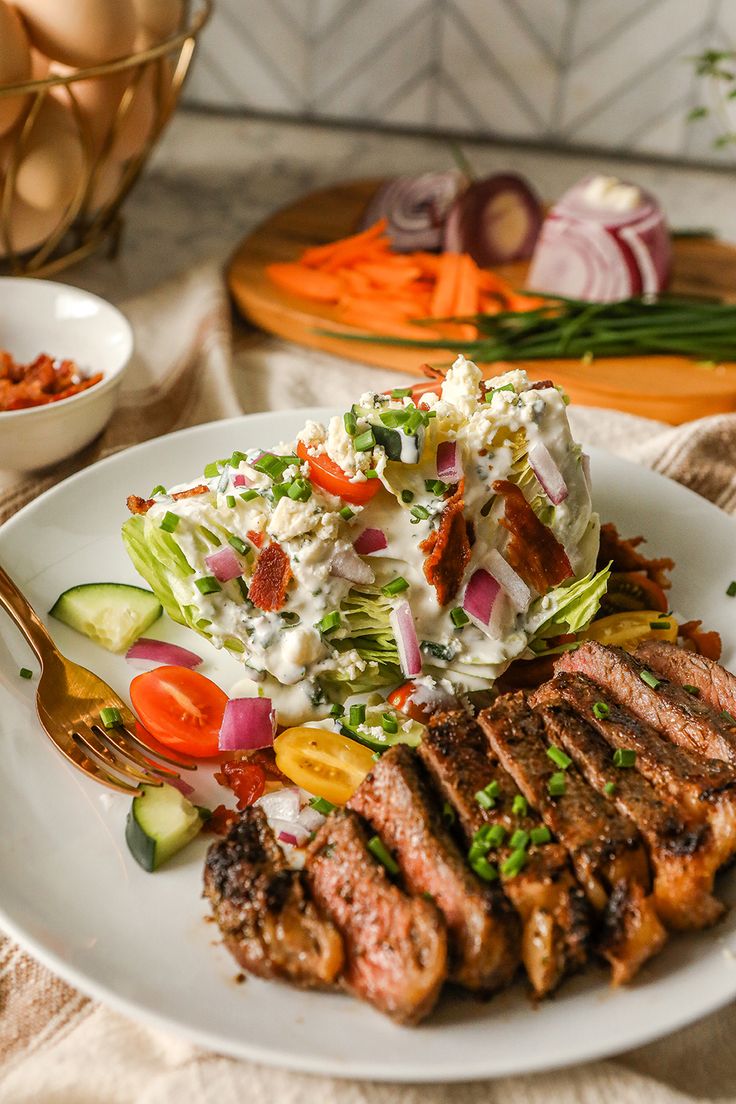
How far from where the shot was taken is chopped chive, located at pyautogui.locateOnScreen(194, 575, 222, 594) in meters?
3.42

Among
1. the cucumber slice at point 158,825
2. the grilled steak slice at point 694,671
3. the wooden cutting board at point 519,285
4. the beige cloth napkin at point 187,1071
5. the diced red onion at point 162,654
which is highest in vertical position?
the grilled steak slice at point 694,671

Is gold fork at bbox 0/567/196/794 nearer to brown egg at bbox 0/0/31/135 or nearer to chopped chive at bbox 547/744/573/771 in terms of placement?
chopped chive at bbox 547/744/573/771

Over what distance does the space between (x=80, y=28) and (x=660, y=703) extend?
12.8 feet

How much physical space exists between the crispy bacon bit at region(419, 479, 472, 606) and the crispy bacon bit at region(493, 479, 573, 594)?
0.17 m

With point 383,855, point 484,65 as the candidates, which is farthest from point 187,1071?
point 484,65

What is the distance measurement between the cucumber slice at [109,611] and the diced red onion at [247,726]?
0.51 meters

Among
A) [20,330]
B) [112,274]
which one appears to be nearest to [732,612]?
[20,330]

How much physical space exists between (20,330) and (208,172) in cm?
312

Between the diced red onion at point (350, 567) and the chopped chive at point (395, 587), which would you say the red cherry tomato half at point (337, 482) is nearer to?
the diced red onion at point (350, 567)

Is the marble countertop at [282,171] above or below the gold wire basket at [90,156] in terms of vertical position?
below

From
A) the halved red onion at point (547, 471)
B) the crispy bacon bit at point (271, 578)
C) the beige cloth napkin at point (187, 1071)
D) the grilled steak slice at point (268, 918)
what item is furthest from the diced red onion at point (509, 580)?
the beige cloth napkin at point (187, 1071)

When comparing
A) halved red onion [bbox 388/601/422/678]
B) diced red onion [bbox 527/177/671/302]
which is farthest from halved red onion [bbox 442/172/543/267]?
halved red onion [bbox 388/601/422/678]

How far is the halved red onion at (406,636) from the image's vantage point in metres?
3.51

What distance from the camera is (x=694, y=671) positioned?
334 cm
